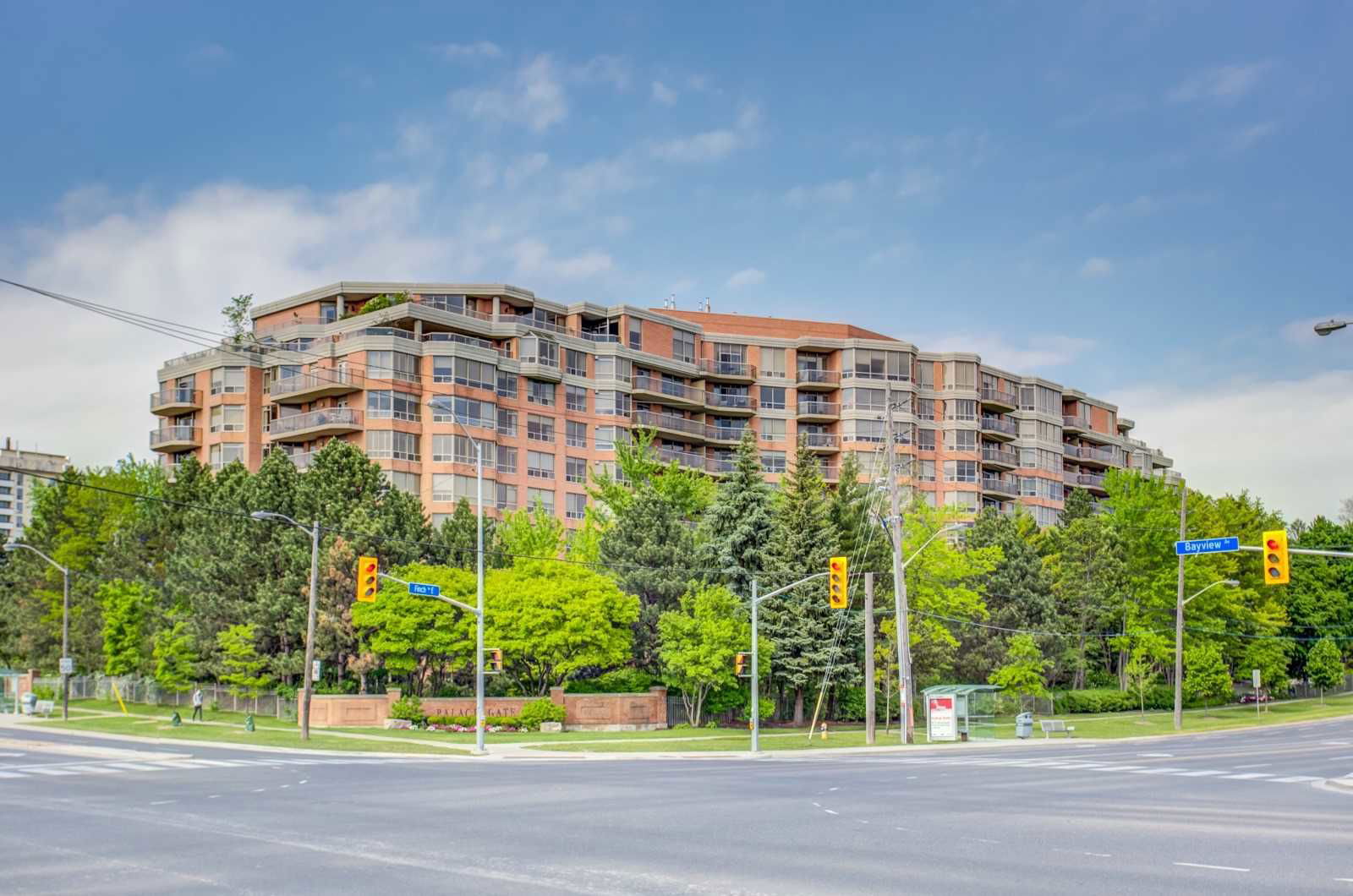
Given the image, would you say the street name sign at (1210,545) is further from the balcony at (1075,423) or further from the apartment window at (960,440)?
the balcony at (1075,423)

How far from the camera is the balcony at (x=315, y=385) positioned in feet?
266

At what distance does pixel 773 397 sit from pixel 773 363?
2.91m

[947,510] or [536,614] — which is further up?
[947,510]

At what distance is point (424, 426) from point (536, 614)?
29768 millimetres

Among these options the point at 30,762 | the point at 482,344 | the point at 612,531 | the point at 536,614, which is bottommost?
the point at 30,762

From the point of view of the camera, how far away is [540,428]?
88.2m

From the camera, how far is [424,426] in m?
81.7

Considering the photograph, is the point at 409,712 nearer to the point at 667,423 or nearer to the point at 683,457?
the point at 667,423

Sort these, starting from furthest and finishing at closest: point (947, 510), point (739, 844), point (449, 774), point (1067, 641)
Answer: point (1067, 641) → point (947, 510) → point (449, 774) → point (739, 844)

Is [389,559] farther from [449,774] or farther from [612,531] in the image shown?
[449,774]

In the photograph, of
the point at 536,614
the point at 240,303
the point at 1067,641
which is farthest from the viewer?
the point at 240,303

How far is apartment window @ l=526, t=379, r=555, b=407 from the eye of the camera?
288ft

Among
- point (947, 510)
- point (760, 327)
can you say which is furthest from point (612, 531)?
point (760, 327)

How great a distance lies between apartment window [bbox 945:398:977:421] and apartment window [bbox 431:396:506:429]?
4079 centimetres
